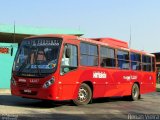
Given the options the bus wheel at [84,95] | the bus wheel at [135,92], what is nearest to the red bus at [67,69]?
the bus wheel at [84,95]

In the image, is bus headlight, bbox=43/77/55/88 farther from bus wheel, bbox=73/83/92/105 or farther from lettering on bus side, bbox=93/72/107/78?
lettering on bus side, bbox=93/72/107/78

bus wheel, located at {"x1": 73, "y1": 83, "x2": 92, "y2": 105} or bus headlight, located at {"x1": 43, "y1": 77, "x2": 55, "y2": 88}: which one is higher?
bus headlight, located at {"x1": 43, "y1": 77, "x2": 55, "y2": 88}

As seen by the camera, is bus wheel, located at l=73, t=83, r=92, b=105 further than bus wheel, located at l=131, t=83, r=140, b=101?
No

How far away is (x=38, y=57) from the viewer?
46.1ft

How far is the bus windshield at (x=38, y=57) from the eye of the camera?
44.8 feet

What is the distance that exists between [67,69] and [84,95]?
68.6 inches

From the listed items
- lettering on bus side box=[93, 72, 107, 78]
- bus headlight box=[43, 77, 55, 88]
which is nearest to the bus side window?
bus headlight box=[43, 77, 55, 88]

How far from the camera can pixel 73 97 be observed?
1445 cm

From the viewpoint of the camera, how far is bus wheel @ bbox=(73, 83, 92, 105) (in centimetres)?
1505

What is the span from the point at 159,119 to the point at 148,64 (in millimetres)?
10080

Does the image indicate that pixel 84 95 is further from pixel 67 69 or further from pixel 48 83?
pixel 48 83

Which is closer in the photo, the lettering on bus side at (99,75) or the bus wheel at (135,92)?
the lettering on bus side at (99,75)

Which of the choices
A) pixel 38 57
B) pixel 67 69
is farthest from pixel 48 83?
pixel 38 57

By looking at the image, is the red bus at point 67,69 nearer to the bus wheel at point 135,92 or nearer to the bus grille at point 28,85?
the bus grille at point 28,85
